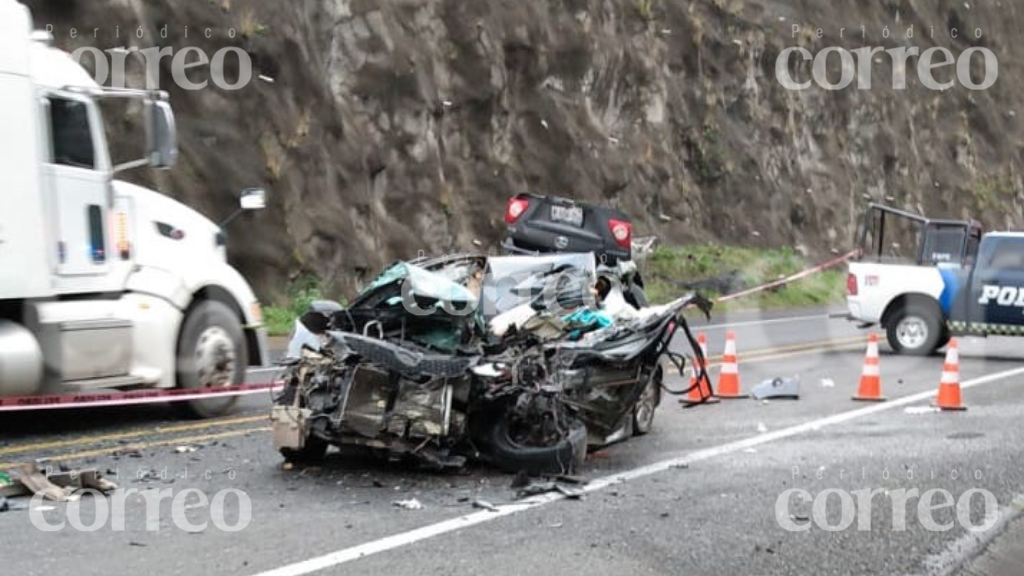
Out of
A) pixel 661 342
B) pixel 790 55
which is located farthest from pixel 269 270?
pixel 790 55

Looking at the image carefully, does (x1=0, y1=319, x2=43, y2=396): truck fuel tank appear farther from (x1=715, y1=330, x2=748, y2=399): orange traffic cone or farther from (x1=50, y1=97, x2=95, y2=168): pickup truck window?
(x1=715, y1=330, x2=748, y2=399): orange traffic cone

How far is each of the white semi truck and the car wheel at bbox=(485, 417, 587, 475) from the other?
12.0 feet

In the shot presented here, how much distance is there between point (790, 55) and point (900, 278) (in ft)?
89.6

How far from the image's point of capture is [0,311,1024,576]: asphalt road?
6.10 metres

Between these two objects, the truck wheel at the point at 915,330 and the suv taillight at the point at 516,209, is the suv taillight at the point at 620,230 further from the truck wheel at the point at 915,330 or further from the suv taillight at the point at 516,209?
the truck wheel at the point at 915,330

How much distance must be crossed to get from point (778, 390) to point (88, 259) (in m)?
7.12

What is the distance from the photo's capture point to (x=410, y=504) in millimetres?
7262

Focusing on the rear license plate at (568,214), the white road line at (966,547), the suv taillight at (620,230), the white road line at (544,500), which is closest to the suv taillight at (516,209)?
the rear license plate at (568,214)

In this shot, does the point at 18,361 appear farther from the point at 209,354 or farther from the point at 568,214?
the point at 568,214

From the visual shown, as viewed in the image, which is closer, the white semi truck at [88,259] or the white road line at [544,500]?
the white road line at [544,500]

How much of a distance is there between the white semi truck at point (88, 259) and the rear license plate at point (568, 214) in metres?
5.55

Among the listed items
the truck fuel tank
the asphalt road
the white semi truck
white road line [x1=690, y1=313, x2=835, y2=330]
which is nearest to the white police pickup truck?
white road line [x1=690, y1=313, x2=835, y2=330]

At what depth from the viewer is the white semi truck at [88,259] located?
9500 millimetres

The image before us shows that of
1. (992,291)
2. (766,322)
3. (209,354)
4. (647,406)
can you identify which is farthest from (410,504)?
(766,322)
